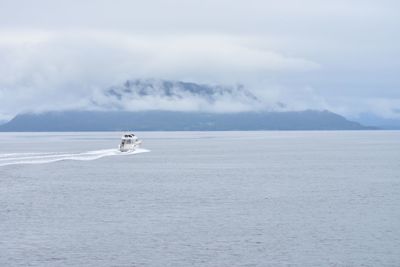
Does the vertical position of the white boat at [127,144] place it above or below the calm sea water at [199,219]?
above

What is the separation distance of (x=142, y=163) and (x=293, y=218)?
241ft

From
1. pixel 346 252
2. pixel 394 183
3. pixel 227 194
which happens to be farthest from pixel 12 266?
pixel 394 183

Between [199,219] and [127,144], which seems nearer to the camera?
[199,219]

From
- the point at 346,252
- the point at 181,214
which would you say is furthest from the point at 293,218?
the point at 346,252

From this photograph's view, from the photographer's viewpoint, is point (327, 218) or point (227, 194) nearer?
point (327, 218)

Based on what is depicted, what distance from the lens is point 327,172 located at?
103 meters

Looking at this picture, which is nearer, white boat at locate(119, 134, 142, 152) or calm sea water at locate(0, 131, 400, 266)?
calm sea water at locate(0, 131, 400, 266)

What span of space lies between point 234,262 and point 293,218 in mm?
15903

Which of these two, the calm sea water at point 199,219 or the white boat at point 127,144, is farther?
the white boat at point 127,144

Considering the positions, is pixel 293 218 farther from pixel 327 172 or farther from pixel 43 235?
pixel 327 172

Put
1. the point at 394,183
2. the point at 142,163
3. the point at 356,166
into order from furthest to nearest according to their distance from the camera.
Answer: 1. the point at 142,163
2. the point at 356,166
3. the point at 394,183

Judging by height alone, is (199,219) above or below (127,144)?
below

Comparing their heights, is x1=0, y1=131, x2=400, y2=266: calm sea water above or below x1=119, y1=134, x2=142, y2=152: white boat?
below

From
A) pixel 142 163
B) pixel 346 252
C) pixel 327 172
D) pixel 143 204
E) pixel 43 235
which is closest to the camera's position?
pixel 346 252
